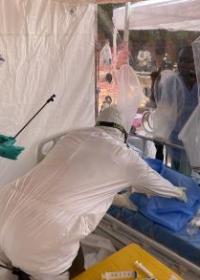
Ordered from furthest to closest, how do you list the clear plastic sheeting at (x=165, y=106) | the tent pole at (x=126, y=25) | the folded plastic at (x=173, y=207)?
the tent pole at (x=126, y=25) < the clear plastic sheeting at (x=165, y=106) < the folded plastic at (x=173, y=207)

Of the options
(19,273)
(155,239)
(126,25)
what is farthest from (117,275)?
(126,25)

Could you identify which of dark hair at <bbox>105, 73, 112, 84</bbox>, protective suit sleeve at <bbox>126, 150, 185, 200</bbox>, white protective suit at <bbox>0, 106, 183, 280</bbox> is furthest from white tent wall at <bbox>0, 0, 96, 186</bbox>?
protective suit sleeve at <bbox>126, 150, 185, 200</bbox>

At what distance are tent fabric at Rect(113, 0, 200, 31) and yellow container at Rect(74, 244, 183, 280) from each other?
1.80m

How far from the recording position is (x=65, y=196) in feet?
4.97

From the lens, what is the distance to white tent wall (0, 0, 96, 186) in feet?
8.13

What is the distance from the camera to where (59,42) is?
2748 millimetres

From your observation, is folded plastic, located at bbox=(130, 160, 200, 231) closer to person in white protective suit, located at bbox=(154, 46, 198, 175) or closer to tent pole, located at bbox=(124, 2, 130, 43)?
person in white protective suit, located at bbox=(154, 46, 198, 175)

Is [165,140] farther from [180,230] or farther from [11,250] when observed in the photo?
[11,250]

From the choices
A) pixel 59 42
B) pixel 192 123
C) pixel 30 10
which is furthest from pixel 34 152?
pixel 192 123

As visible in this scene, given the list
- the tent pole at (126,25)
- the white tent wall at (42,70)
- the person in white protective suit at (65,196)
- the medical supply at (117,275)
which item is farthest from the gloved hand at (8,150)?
the tent pole at (126,25)

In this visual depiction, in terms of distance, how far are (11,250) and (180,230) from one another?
847 mm

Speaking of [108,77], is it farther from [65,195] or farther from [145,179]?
[65,195]

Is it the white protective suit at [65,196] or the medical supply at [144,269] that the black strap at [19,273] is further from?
the medical supply at [144,269]

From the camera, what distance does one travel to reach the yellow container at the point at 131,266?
4.92ft
